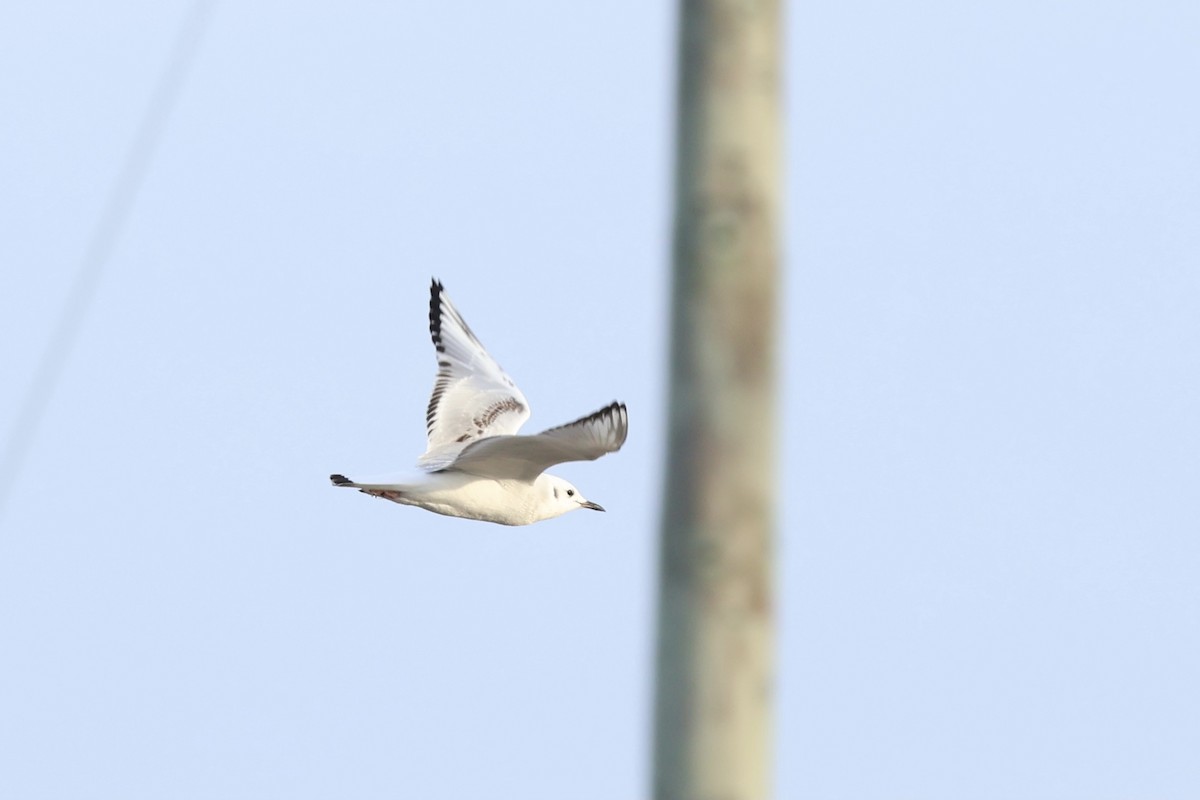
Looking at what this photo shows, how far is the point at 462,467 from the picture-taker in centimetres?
1055

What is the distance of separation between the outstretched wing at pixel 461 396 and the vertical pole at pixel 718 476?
8.34m

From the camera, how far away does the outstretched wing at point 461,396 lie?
1142 cm

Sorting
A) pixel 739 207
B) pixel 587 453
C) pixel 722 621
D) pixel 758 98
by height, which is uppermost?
pixel 587 453

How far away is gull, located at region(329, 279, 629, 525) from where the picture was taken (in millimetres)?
9438

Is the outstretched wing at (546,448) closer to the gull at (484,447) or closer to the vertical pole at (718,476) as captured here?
the gull at (484,447)

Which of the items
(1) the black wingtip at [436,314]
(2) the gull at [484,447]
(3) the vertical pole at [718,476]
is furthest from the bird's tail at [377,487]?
(3) the vertical pole at [718,476]

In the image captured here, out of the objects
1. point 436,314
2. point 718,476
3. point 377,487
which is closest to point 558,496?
point 377,487

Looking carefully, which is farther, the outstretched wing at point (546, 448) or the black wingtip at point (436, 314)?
the black wingtip at point (436, 314)

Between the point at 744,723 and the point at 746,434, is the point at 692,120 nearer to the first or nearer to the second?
the point at 746,434

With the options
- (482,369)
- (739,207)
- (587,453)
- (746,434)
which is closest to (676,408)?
(746,434)

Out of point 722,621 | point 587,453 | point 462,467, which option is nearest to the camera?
point 722,621

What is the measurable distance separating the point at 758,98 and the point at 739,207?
0.14m

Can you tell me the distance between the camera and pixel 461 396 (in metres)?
12.0

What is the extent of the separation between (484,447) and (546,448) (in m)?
0.39
